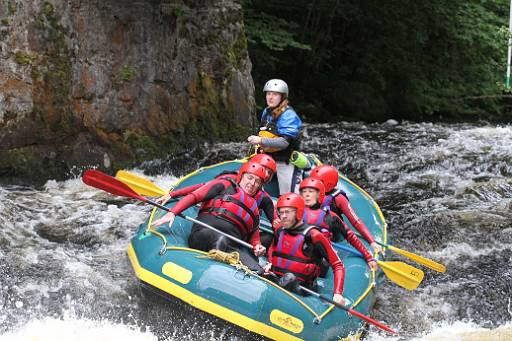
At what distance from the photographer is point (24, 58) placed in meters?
7.07

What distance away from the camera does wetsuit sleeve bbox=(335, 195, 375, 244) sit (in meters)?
5.15

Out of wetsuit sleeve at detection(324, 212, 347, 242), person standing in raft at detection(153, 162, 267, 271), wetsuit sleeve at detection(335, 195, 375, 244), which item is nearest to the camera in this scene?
person standing in raft at detection(153, 162, 267, 271)

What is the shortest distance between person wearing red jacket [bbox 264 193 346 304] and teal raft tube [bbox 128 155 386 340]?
0.73 ft

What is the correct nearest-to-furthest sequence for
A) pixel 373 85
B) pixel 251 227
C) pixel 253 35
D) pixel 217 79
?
pixel 251 227 → pixel 217 79 → pixel 253 35 → pixel 373 85

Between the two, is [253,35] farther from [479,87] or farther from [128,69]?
[479,87]

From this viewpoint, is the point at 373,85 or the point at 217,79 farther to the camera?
the point at 373,85

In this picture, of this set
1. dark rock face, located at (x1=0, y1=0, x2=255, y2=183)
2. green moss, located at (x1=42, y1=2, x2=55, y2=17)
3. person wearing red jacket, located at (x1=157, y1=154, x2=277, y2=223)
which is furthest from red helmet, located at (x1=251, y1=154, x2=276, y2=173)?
green moss, located at (x1=42, y1=2, x2=55, y2=17)

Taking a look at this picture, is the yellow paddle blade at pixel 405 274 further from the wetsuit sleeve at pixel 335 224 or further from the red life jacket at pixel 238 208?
the red life jacket at pixel 238 208

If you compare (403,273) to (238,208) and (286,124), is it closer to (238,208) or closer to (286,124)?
(238,208)

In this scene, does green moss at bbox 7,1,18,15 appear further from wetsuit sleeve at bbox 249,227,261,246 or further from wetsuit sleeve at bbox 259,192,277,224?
wetsuit sleeve at bbox 249,227,261,246

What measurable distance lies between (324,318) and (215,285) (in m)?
0.65

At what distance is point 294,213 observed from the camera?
4.34 meters

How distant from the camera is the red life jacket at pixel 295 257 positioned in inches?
172

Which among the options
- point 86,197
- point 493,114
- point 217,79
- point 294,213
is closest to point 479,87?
point 493,114
